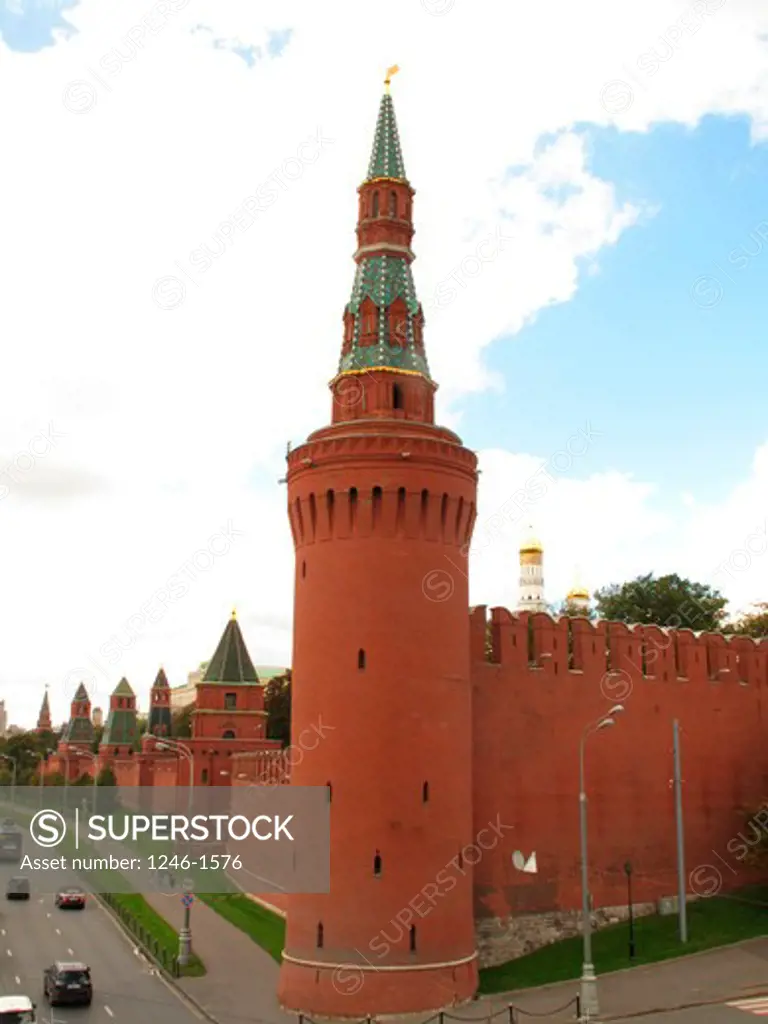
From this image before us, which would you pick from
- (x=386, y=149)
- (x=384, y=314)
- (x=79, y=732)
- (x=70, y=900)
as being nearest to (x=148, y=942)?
(x=70, y=900)

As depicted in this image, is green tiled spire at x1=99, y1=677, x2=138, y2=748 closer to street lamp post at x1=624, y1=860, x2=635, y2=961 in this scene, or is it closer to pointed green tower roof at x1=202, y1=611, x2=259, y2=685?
pointed green tower roof at x1=202, y1=611, x2=259, y2=685

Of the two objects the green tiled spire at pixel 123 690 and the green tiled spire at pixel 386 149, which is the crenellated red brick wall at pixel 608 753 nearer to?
the green tiled spire at pixel 386 149

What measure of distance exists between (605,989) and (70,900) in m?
26.9

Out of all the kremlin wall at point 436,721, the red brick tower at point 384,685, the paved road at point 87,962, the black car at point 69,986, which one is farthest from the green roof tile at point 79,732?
the red brick tower at point 384,685

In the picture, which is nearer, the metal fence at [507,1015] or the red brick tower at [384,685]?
the metal fence at [507,1015]

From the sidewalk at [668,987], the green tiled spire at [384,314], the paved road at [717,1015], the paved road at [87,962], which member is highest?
the green tiled spire at [384,314]

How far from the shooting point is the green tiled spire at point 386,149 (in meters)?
34.3

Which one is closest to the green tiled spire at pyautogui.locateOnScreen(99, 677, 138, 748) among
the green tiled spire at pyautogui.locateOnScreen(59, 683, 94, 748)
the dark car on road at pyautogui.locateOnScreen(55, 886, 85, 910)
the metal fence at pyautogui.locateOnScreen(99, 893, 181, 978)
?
the green tiled spire at pyautogui.locateOnScreen(59, 683, 94, 748)

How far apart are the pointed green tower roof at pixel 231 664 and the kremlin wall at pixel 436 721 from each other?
35112 millimetres

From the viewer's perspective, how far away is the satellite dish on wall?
32.4 meters

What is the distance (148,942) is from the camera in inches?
1460

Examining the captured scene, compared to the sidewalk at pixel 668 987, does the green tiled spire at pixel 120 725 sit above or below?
above

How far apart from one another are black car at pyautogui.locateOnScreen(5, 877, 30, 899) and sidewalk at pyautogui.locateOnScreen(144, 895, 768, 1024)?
59.7 feet

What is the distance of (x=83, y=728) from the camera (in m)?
120
